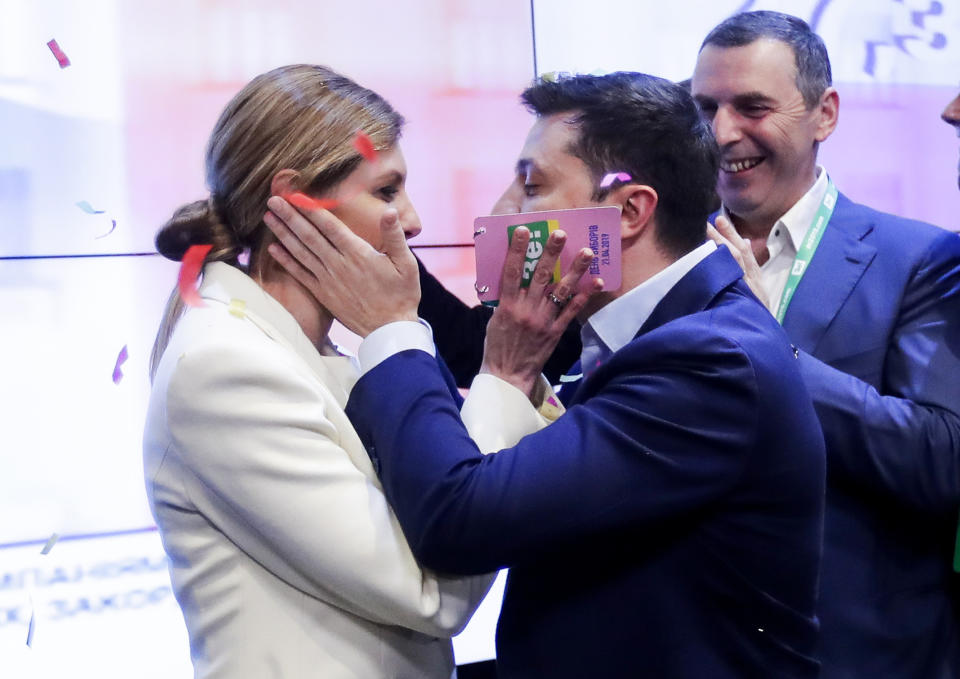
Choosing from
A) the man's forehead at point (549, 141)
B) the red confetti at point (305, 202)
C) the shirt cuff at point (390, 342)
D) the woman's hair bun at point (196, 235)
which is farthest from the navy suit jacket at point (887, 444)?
the woman's hair bun at point (196, 235)

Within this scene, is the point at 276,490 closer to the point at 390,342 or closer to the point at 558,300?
the point at 390,342

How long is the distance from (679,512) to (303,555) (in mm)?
440

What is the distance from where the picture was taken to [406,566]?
127cm

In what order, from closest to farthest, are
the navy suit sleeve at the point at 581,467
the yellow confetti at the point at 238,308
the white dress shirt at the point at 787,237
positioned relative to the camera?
the navy suit sleeve at the point at 581,467, the yellow confetti at the point at 238,308, the white dress shirt at the point at 787,237

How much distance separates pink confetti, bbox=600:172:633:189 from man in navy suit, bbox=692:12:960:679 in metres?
0.37

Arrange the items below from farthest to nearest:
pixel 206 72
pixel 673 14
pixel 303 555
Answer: pixel 673 14 → pixel 206 72 → pixel 303 555

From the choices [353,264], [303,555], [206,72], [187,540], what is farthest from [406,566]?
[206,72]

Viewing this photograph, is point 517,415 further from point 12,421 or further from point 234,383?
point 12,421

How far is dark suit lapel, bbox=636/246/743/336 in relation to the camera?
140 centimetres

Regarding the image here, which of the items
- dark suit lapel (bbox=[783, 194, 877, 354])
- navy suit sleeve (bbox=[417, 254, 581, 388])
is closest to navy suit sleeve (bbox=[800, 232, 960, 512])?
dark suit lapel (bbox=[783, 194, 877, 354])

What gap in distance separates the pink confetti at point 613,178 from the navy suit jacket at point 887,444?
0.48 meters

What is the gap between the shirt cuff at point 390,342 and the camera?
4.59ft

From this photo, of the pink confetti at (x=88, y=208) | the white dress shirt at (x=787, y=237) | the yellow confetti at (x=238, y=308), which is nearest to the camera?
the yellow confetti at (x=238, y=308)

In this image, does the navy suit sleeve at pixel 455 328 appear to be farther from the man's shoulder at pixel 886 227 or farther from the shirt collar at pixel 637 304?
the shirt collar at pixel 637 304
